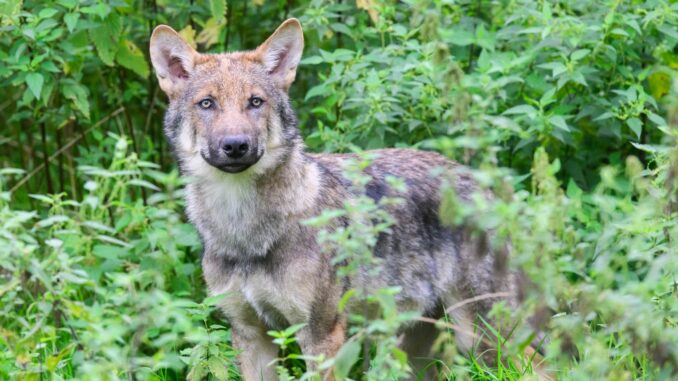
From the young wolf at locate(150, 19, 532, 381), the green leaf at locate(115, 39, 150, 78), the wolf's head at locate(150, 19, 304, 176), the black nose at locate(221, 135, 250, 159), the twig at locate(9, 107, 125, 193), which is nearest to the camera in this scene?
the black nose at locate(221, 135, 250, 159)

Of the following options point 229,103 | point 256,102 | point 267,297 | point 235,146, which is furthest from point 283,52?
point 267,297

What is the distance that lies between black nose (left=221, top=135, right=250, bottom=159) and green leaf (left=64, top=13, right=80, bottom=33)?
1.73 metres

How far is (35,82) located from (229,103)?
5.24 ft

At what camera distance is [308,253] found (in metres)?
5.13

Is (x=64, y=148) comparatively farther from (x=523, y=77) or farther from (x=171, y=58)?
(x=523, y=77)

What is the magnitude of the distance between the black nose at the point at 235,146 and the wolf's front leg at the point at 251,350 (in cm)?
94

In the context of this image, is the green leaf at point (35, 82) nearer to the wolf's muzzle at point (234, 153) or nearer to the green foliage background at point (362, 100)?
the green foliage background at point (362, 100)

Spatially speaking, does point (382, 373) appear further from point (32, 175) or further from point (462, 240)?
point (32, 175)

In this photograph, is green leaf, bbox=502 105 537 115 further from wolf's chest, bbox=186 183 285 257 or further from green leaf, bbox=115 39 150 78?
green leaf, bbox=115 39 150 78

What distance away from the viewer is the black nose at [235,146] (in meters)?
4.89

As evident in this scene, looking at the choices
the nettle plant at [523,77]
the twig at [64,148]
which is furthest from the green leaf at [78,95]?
the nettle plant at [523,77]

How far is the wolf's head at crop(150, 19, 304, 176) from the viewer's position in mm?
4988

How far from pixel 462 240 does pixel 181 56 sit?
183 centimetres

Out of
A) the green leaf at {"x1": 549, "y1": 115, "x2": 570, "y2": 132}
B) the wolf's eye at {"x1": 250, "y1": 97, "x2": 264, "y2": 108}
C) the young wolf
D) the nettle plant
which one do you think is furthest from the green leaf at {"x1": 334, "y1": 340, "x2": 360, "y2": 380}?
the green leaf at {"x1": 549, "y1": 115, "x2": 570, "y2": 132}
